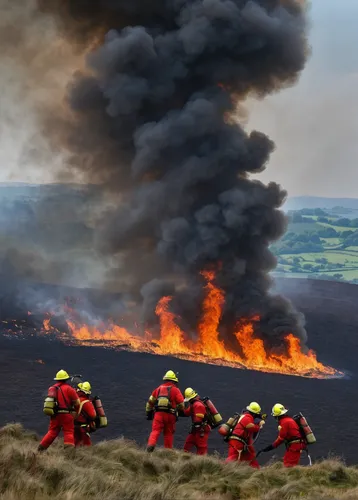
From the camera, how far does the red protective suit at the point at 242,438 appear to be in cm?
1344

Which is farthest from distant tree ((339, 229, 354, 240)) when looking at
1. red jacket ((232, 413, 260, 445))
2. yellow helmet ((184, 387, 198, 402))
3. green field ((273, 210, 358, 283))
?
red jacket ((232, 413, 260, 445))

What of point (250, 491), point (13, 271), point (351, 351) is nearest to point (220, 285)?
point (351, 351)

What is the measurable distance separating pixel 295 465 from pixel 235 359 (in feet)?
57.6

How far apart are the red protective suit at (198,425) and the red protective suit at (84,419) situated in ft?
7.56

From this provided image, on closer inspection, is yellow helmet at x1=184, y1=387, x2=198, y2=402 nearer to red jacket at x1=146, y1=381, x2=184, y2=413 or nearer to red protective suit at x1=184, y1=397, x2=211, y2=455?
red protective suit at x1=184, y1=397, x2=211, y2=455

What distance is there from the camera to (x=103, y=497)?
29.9 feet

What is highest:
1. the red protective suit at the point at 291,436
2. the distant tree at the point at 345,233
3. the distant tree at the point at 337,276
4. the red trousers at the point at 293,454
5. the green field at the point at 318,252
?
the distant tree at the point at 345,233

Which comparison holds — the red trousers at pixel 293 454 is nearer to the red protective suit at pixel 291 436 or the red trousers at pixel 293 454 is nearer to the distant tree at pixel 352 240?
the red protective suit at pixel 291 436

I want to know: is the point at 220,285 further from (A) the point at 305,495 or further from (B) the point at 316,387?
(A) the point at 305,495

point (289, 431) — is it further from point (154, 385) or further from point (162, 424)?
point (154, 385)

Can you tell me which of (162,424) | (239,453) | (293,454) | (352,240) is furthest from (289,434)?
(352,240)

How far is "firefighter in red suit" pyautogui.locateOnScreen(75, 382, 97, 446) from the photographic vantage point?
13945 mm

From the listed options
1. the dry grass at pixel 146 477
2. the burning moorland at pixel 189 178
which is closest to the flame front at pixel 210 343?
the burning moorland at pixel 189 178

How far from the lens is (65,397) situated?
1326 centimetres
